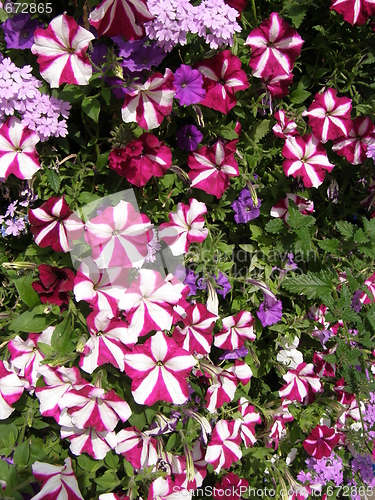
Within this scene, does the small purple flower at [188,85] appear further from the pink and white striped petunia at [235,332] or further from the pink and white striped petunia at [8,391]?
the pink and white striped petunia at [8,391]

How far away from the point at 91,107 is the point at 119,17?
0.24 meters

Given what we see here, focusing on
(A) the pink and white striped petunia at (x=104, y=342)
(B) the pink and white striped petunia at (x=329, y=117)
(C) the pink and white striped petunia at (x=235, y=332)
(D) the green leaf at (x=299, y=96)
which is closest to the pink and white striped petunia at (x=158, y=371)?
(A) the pink and white striped petunia at (x=104, y=342)

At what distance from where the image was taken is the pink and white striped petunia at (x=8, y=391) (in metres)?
1.14

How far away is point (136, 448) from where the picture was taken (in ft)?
3.88

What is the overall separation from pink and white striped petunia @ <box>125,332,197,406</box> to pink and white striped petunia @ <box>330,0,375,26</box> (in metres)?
1.11

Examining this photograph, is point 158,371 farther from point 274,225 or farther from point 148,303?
point 274,225

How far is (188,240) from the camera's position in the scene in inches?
48.2

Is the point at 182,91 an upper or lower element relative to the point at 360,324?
upper

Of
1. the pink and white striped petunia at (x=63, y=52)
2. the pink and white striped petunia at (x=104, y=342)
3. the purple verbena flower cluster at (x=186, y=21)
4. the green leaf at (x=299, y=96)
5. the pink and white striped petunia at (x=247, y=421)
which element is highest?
the purple verbena flower cluster at (x=186, y=21)

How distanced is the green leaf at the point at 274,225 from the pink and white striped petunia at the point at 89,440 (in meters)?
0.79

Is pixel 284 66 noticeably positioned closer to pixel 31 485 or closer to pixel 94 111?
pixel 94 111

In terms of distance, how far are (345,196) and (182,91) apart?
0.87 m


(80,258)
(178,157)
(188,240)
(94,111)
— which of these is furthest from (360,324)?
(94,111)

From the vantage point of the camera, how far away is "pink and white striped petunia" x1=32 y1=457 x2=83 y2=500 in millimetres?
1043
